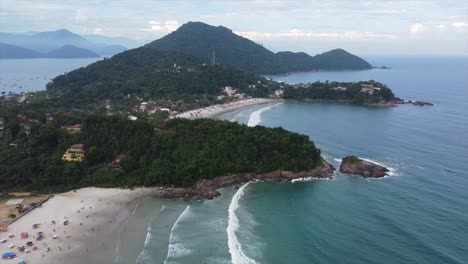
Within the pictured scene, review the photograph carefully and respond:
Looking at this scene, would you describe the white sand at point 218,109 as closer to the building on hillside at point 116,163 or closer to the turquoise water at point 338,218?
the turquoise water at point 338,218

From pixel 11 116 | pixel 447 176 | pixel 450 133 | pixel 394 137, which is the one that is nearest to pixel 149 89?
pixel 11 116

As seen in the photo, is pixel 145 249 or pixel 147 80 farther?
pixel 147 80

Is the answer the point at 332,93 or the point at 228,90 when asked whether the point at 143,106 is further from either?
the point at 332,93

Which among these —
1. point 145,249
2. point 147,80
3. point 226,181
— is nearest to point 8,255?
point 145,249

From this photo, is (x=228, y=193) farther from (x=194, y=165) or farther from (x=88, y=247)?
(x=88, y=247)

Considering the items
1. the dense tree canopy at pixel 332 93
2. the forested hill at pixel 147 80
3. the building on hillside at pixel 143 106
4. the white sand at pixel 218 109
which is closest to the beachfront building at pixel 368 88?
the dense tree canopy at pixel 332 93

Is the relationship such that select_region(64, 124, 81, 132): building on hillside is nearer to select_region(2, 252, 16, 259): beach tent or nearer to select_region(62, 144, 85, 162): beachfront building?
select_region(62, 144, 85, 162): beachfront building

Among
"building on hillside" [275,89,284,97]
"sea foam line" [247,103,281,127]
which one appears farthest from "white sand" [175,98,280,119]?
"sea foam line" [247,103,281,127]
